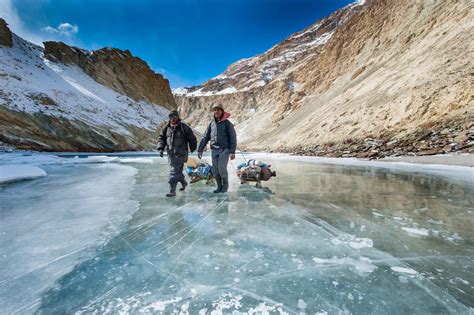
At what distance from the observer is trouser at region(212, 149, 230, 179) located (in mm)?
5613

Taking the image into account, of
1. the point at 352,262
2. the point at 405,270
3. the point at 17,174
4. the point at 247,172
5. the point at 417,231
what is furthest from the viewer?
the point at 17,174

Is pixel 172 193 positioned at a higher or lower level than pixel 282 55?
lower

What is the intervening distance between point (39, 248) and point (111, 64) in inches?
2045

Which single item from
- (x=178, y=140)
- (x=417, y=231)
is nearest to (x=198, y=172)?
(x=178, y=140)

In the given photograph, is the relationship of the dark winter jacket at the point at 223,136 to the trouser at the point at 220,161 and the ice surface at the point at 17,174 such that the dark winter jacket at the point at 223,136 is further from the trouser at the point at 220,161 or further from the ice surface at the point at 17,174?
the ice surface at the point at 17,174

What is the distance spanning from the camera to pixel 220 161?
563 centimetres

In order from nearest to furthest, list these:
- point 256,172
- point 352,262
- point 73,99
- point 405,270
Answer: point 405,270
point 352,262
point 256,172
point 73,99

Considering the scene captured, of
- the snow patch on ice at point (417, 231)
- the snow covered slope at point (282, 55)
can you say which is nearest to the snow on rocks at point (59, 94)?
the snow patch on ice at point (417, 231)

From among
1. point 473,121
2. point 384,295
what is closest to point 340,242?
point 384,295

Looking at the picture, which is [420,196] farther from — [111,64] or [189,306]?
[111,64]

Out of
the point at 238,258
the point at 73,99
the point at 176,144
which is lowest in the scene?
the point at 238,258

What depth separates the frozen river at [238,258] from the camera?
1766mm

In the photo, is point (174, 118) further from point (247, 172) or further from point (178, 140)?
point (247, 172)

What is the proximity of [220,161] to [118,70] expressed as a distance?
162 feet
